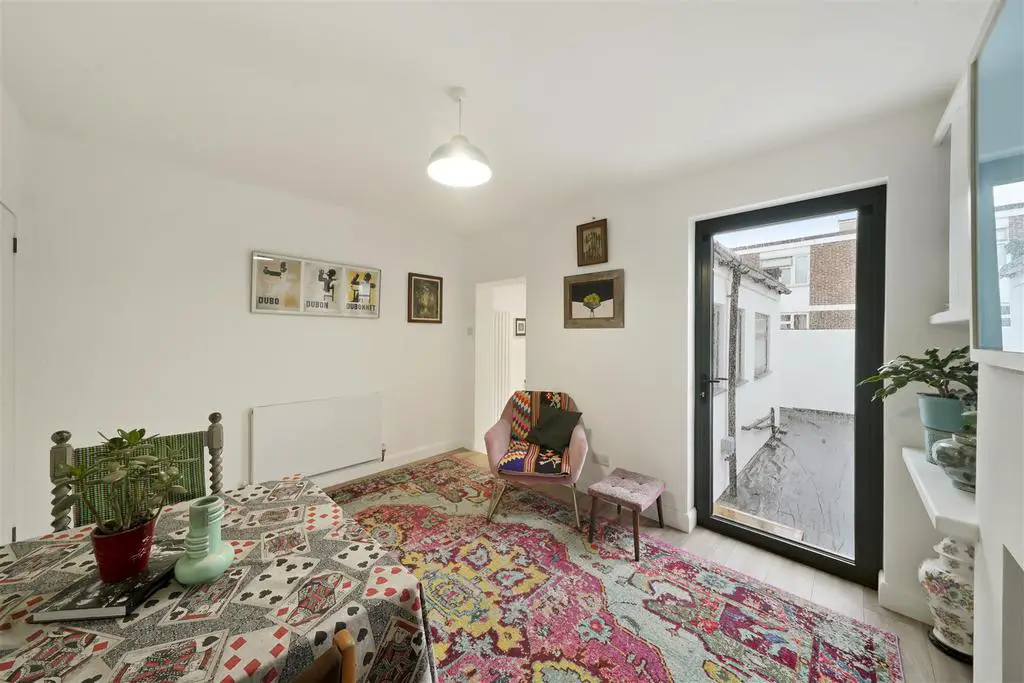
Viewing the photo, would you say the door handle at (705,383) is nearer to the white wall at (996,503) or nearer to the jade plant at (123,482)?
the white wall at (996,503)

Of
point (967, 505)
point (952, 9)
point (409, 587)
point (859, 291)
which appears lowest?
point (409, 587)

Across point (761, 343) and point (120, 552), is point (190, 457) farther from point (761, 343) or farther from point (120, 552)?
point (761, 343)

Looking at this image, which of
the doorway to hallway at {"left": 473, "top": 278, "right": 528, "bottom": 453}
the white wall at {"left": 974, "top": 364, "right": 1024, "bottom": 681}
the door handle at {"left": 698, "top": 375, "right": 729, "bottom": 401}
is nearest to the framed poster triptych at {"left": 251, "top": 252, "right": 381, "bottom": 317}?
the doorway to hallway at {"left": 473, "top": 278, "right": 528, "bottom": 453}

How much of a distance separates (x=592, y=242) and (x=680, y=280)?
82 cm

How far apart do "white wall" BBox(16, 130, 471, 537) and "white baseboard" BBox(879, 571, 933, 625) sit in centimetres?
375

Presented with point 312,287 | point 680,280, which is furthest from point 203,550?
point 680,280

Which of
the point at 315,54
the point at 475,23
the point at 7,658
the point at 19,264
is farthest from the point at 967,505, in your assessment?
the point at 19,264

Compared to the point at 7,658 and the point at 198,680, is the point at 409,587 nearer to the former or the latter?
the point at 198,680

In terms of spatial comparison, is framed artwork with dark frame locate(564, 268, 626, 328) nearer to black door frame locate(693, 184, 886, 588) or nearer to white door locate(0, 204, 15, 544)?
black door frame locate(693, 184, 886, 588)

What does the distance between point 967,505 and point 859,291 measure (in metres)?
1.31

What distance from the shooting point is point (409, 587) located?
0.98 meters

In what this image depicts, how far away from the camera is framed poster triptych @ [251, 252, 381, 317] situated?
9.67 ft

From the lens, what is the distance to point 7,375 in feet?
6.41

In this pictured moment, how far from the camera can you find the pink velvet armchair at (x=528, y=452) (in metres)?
2.64
